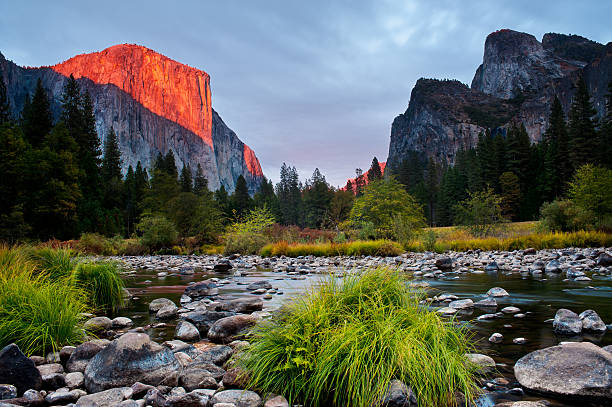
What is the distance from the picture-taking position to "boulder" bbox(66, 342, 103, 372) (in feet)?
10.3

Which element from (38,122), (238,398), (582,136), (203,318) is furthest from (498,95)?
(238,398)

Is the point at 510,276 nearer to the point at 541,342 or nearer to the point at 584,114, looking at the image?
the point at 541,342

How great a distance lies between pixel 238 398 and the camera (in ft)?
7.77

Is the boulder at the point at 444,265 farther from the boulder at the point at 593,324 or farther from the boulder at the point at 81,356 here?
the boulder at the point at 81,356

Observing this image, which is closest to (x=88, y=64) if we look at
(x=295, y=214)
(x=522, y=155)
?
(x=295, y=214)

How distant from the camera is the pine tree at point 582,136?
43153 mm

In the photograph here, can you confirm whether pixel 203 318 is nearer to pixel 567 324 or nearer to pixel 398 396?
pixel 398 396

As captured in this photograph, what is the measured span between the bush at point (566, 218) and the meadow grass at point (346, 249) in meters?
10.5

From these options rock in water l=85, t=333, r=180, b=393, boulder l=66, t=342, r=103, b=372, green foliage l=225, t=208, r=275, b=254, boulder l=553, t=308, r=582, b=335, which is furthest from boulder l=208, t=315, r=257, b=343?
green foliage l=225, t=208, r=275, b=254

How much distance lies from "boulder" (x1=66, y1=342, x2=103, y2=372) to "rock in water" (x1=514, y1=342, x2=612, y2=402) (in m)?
3.77

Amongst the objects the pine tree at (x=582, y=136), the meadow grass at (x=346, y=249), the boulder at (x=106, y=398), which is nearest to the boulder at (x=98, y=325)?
the boulder at (x=106, y=398)

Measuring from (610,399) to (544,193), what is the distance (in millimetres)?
55406

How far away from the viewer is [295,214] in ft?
284

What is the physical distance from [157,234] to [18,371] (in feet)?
72.8
